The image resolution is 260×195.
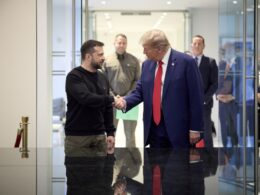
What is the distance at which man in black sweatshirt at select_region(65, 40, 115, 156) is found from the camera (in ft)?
12.0

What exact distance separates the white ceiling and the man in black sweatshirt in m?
7.33

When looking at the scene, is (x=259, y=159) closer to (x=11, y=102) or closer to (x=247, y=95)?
(x=247, y=95)

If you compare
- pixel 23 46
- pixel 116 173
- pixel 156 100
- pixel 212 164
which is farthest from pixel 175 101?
pixel 23 46

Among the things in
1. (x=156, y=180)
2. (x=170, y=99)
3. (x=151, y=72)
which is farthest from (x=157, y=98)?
(x=156, y=180)

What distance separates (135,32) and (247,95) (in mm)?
12044

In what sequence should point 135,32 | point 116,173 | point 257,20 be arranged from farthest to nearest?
point 135,32 < point 257,20 < point 116,173

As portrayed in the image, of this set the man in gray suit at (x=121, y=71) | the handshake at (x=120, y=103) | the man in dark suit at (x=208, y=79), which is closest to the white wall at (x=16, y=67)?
the man in gray suit at (x=121, y=71)

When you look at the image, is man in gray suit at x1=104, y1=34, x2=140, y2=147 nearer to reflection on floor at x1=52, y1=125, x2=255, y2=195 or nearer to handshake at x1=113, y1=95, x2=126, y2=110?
handshake at x1=113, y1=95, x2=126, y2=110

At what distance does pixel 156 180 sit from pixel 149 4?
32.9 feet

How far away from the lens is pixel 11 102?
19.8 feet

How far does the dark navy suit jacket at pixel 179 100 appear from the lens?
3453 mm

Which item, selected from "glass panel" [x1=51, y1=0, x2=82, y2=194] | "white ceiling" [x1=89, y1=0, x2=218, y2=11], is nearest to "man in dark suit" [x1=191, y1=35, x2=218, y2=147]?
"glass panel" [x1=51, y1=0, x2=82, y2=194]

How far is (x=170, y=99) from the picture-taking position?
11.3 feet

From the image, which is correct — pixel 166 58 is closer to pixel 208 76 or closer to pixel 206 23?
pixel 208 76
